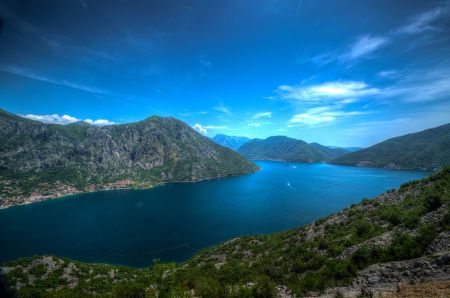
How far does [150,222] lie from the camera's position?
12050cm

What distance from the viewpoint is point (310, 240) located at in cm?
3897

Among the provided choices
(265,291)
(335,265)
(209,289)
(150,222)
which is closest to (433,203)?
(335,265)

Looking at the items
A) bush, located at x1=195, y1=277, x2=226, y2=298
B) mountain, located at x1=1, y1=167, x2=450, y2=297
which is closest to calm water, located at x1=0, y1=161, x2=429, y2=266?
mountain, located at x1=1, y1=167, x2=450, y2=297

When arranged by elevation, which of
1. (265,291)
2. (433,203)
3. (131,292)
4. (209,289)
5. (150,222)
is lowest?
(150,222)

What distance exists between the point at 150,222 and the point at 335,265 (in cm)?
11062

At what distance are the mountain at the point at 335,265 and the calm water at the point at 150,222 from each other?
38.1 metres

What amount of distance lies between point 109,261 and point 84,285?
38.9 metres

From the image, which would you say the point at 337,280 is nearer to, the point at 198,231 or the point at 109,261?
the point at 109,261

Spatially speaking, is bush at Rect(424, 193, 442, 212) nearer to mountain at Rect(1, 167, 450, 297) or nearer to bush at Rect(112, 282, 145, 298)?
mountain at Rect(1, 167, 450, 297)

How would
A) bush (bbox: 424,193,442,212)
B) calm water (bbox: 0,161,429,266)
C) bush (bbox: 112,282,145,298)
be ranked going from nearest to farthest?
bush (bbox: 112,282,145,298)
bush (bbox: 424,193,442,212)
calm water (bbox: 0,161,429,266)

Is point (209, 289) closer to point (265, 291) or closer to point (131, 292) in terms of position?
point (265, 291)

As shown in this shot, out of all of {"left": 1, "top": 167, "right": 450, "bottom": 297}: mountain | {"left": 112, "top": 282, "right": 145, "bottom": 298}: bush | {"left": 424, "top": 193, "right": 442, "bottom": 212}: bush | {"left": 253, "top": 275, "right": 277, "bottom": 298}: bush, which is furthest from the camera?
{"left": 424, "top": 193, "right": 442, "bottom": 212}: bush

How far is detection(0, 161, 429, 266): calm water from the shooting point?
89188mm

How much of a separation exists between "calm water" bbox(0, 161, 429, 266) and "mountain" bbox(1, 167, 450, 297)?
38.1 metres
